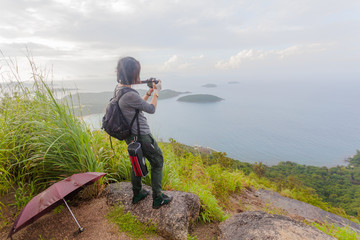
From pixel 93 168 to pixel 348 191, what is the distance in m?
44.8

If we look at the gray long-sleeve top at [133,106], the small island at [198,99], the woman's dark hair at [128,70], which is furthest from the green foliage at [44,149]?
the small island at [198,99]

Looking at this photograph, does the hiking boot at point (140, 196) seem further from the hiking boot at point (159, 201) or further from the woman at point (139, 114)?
the hiking boot at point (159, 201)

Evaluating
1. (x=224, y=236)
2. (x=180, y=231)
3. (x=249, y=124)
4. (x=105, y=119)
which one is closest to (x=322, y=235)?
(x=224, y=236)

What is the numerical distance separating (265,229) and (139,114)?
6.93 feet

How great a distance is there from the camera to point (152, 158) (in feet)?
7.66

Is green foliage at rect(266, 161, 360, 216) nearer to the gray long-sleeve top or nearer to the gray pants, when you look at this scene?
the gray pants

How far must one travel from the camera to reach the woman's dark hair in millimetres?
2027

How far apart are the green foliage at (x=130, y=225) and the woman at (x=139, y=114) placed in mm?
229

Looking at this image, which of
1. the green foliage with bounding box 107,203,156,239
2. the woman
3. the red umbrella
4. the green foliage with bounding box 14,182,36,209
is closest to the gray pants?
the woman

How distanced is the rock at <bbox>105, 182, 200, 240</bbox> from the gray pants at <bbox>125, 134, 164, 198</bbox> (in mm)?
207

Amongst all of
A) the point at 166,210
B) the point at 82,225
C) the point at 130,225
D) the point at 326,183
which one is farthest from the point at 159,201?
the point at 326,183

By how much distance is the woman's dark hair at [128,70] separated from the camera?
2.03m

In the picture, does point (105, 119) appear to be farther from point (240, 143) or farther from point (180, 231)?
point (240, 143)

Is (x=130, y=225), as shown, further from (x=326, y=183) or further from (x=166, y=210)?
(x=326, y=183)
